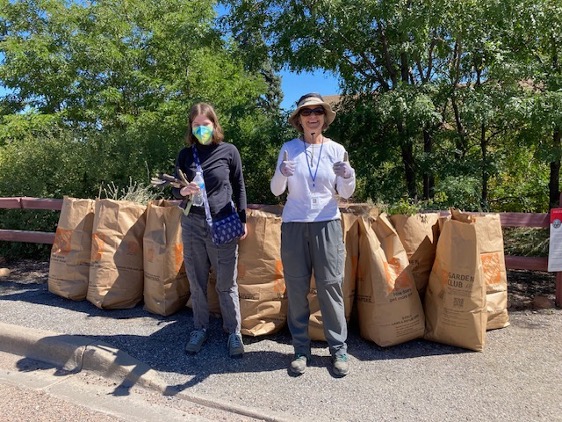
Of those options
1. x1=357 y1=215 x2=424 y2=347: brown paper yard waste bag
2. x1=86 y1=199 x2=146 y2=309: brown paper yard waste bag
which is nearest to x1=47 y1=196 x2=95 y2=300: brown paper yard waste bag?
x1=86 y1=199 x2=146 y2=309: brown paper yard waste bag

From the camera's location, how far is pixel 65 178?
704 centimetres

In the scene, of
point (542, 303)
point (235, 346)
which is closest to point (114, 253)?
point (235, 346)

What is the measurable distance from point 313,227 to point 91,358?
2009mm

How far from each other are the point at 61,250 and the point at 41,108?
6770 mm

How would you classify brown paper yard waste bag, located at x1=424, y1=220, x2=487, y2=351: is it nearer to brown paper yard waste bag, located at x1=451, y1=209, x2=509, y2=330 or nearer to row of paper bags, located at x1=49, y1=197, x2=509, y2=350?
row of paper bags, located at x1=49, y1=197, x2=509, y2=350

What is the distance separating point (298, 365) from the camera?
328 centimetres

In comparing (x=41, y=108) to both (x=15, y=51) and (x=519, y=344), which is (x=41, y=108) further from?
(x=519, y=344)

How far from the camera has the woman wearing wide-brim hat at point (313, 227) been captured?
320cm

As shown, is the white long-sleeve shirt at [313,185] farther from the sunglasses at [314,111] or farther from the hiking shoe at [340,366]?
the hiking shoe at [340,366]

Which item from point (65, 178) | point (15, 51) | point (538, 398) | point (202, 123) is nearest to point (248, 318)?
point (202, 123)

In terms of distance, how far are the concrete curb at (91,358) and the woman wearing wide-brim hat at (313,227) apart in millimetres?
593

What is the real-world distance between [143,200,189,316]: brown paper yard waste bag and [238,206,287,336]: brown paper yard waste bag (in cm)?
79

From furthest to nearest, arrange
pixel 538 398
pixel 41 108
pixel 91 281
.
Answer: pixel 41 108 < pixel 91 281 < pixel 538 398

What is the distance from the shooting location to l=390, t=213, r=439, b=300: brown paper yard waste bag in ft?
12.6
